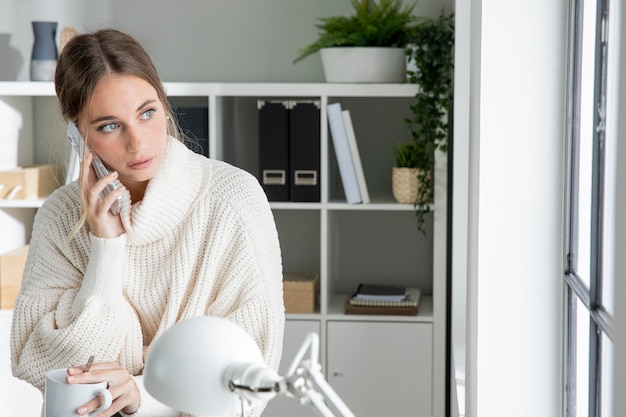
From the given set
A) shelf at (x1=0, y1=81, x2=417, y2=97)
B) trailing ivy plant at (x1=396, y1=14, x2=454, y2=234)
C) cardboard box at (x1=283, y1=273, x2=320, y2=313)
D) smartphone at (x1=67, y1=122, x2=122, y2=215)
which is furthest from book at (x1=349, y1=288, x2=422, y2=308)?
smartphone at (x1=67, y1=122, x2=122, y2=215)

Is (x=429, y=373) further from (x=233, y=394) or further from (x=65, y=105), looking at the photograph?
(x=233, y=394)

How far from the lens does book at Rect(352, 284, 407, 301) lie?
301 centimetres

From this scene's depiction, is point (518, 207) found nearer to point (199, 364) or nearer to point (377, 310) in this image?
point (199, 364)

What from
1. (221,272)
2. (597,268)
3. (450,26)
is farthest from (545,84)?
(450,26)

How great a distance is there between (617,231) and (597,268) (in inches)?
26.2

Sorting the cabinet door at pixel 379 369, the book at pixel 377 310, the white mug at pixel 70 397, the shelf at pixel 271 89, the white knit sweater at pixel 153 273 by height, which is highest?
the shelf at pixel 271 89

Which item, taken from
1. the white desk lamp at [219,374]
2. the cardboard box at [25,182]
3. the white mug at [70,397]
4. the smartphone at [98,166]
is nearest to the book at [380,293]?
the cardboard box at [25,182]

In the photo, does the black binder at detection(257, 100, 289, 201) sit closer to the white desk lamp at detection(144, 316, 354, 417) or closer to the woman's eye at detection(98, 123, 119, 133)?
the woman's eye at detection(98, 123, 119, 133)

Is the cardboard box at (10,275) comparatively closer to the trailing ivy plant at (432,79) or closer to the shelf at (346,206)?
the shelf at (346,206)

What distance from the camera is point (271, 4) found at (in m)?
3.28

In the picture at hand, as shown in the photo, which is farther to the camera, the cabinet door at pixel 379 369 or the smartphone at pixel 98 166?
the cabinet door at pixel 379 369

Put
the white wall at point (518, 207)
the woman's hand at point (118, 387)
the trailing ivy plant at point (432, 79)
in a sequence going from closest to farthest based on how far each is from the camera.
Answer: the woman's hand at point (118, 387) → the white wall at point (518, 207) → the trailing ivy plant at point (432, 79)

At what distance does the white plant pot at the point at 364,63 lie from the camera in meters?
2.93

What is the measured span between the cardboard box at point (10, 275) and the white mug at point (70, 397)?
6.68 ft
